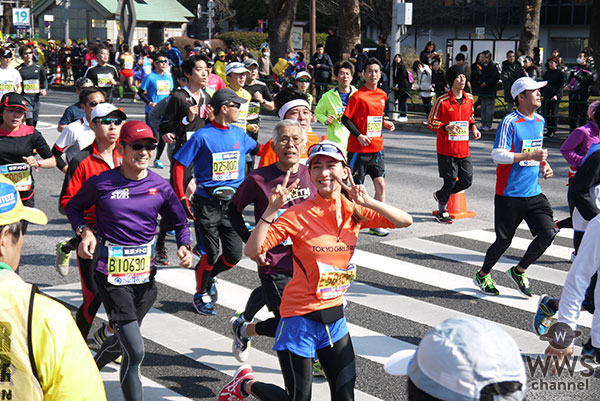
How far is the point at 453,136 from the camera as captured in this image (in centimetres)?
1156

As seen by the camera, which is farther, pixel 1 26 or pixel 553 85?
pixel 1 26

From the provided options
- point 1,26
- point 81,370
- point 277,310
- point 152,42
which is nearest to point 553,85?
point 277,310

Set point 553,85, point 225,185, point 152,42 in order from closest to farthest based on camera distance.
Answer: point 225,185, point 553,85, point 152,42

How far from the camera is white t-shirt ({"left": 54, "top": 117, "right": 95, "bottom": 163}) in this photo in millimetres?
8742

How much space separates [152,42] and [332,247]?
231ft

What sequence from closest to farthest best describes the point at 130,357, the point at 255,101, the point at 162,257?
1. the point at 130,357
2. the point at 162,257
3. the point at 255,101

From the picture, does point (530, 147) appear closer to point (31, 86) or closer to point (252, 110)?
point (252, 110)

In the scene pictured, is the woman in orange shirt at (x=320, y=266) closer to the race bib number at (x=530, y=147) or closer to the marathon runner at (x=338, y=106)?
the race bib number at (x=530, y=147)

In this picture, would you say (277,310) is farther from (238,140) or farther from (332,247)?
(238,140)

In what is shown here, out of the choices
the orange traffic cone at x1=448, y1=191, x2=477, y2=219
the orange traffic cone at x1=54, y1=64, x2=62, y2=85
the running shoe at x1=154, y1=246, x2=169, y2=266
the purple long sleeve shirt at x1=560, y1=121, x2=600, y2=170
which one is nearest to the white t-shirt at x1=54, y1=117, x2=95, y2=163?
the running shoe at x1=154, y1=246, x2=169, y2=266

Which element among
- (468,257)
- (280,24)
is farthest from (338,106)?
(280,24)

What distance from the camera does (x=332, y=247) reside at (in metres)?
4.79

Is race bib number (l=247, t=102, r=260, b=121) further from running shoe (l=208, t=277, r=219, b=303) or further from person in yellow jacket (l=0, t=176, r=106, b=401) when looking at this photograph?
person in yellow jacket (l=0, t=176, r=106, b=401)

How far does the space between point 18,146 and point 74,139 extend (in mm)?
598
